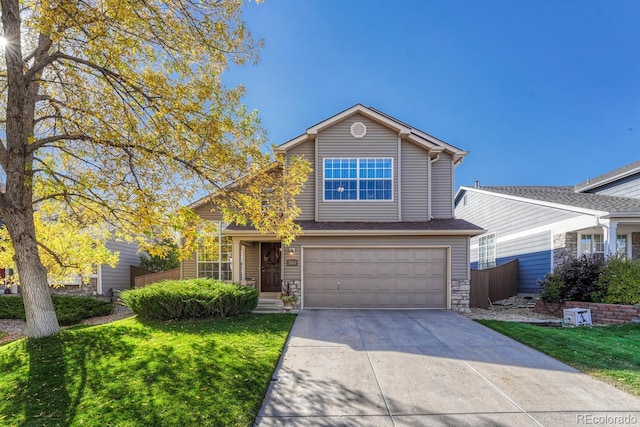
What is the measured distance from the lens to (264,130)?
7180 millimetres

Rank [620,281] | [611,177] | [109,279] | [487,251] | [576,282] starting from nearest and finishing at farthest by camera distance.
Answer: [620,281] < [576,282] < [611,177] < [109,279] < [487,251]

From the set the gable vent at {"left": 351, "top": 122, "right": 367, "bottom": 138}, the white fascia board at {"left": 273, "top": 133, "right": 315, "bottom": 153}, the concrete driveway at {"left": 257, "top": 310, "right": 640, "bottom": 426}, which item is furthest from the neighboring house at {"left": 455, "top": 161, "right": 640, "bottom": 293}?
the white fascia board at {"left": 273, "top": 133, "right": 315, "bottom": 153}

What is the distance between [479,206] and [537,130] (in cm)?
1466

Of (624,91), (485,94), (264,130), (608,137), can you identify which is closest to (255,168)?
(264,130)

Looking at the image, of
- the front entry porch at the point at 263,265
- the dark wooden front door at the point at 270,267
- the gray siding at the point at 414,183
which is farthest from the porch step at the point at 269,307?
the gray siding at the point at 414,183

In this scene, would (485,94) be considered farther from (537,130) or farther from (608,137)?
(608,137)

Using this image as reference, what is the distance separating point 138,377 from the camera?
483cm

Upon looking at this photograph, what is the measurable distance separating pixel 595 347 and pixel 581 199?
884cm

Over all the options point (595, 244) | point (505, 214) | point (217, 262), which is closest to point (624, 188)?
point (595, 244)

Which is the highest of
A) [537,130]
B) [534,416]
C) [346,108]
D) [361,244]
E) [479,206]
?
[537,130]

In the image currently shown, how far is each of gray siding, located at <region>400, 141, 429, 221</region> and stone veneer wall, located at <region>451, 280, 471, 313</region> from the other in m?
2.42

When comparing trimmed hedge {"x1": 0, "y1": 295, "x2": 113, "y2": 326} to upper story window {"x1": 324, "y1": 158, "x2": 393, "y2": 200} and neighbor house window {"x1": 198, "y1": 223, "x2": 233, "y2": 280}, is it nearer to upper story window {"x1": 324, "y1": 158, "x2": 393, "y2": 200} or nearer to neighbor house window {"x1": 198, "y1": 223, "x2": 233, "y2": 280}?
neighbor house window {"x1": 198, "y1": 223, "x2": 233, "y2": 280}

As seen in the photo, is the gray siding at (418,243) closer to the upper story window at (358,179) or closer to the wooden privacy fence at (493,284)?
the wooden privacy fence at (493,284)

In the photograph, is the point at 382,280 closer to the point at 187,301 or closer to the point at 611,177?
the point at 187,301
